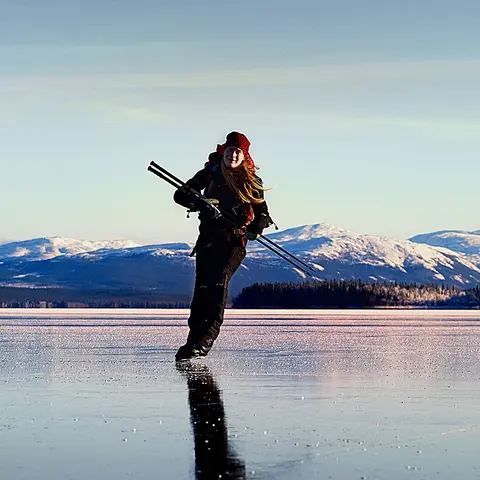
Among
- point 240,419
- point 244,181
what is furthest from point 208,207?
point 240,419

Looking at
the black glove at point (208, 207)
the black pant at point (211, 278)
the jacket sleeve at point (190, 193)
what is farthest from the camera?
the black pant at point (211, 278)

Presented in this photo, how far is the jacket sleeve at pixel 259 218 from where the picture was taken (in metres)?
18.5

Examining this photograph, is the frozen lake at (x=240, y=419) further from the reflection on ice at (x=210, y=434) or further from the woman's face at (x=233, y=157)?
the woman's face at (x=233, y=157)

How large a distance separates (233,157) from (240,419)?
A: 8.40m

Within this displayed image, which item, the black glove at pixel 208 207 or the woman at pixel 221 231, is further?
the woman at pixel 221 231

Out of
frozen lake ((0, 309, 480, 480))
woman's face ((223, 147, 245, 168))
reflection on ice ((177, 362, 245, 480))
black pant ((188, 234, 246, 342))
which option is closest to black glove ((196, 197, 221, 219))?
black pant ((188, 234, 246, 342))

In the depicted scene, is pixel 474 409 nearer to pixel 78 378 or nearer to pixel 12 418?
pixel 12 418

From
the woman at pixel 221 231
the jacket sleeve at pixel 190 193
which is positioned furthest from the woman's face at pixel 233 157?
the jacket sleeve at pixel 190 193

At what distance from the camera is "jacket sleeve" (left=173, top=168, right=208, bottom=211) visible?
18.2 metres

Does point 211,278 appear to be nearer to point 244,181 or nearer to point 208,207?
point 208,207

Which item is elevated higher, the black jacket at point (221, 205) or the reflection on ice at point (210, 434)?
the black jacket at point (221, 205)

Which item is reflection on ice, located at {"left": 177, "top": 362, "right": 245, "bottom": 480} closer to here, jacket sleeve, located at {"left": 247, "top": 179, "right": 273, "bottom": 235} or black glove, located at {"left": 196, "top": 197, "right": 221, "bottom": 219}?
black glove, located at {"left": 196, "top": 197, "right": 221, "bottom": 219}

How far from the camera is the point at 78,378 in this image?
1484 cm

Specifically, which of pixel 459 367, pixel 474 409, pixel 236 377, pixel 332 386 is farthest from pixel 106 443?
pixel 459 367
